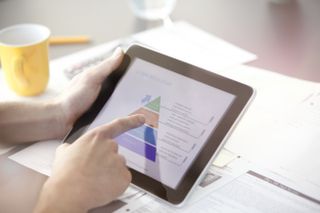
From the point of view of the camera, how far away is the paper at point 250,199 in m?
0.62

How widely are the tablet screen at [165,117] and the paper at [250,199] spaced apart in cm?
4

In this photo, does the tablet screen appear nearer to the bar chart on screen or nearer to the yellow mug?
the bar chart on screen

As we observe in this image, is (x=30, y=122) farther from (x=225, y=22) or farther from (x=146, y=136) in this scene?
(x=225, y=22)

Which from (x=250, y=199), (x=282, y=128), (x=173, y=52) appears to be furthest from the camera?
(x=173, y=52)

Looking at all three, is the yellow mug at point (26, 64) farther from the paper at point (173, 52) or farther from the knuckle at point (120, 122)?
the knuckle at point (120, 122)

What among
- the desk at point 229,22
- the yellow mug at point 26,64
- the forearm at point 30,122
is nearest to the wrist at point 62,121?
the forearm at point 30,122

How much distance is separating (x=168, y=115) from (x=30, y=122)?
0.78 ft

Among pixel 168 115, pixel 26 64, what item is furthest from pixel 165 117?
pixel 26 64

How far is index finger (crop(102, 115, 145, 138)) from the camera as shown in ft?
2.22

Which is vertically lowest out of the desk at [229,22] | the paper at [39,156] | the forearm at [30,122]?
the paper at [39,156]

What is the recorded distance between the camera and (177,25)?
110 centimetres

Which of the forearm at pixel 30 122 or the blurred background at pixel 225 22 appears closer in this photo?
the forearm at pixel 30 122

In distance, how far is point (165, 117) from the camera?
0.70 metres

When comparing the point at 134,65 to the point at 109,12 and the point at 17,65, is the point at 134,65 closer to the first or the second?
the point at 17,65
